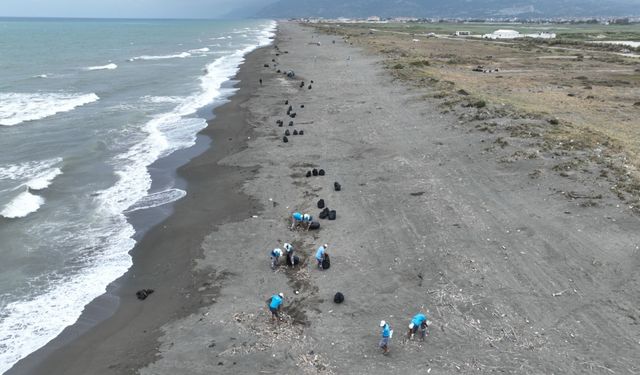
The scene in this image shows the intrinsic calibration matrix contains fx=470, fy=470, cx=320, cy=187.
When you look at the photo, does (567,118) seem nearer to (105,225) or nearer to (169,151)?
(169,151)

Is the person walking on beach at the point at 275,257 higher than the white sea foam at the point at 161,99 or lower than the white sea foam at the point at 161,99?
lower

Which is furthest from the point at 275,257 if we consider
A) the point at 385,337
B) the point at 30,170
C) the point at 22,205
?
the point at 30,170

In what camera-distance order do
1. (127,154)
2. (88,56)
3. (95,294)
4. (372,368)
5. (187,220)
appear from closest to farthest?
(372,368), (95,294), (187,220), (127,154), (88,56)

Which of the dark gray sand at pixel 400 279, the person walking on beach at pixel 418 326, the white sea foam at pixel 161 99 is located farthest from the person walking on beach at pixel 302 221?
the white sea foam at pixel 161 99

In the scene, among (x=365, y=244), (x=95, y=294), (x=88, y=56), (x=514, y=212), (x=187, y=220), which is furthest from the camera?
(x=88, y=56)

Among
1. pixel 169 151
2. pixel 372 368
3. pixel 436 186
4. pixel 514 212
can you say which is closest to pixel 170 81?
pixel 169 151

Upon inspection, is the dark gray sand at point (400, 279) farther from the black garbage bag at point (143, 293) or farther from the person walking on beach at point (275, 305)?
the person walking on beach at point (275, 305)

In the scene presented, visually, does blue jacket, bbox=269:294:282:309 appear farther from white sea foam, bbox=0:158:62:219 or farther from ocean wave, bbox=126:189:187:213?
white sea foam, bbox=0:158:62:219

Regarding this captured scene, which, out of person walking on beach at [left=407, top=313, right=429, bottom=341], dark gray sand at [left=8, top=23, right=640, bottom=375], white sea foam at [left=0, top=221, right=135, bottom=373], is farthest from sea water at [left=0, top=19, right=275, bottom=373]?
person walking on beach at [left=407, top=313, right=429, bottom=341]
